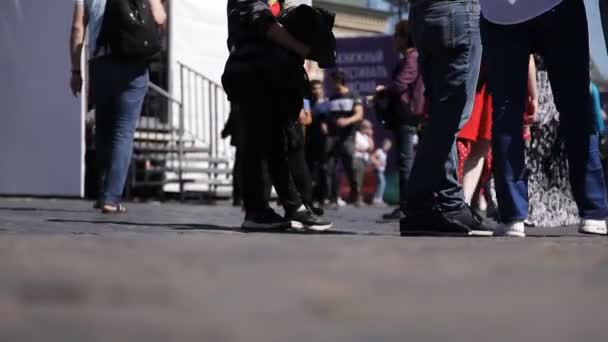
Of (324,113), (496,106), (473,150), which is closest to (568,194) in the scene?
(473,150)

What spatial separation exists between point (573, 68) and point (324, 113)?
30.0 ft

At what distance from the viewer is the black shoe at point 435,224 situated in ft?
17.7

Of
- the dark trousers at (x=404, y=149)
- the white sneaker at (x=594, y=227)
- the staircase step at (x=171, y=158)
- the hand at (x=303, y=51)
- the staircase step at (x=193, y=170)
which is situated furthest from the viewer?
the staircase step at (x=171, y=158)

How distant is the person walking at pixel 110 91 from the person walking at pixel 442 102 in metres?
3.02

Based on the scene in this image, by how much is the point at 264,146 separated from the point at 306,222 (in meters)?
0.41

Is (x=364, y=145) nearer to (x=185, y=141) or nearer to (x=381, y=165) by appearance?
(x=381, y=165)

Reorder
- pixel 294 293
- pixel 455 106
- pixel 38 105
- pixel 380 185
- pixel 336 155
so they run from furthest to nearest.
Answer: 1. pixel 380 185
2. pixel 336 155
3. pixel 38 105
4. pixel 455 106
5. pixel 294 293

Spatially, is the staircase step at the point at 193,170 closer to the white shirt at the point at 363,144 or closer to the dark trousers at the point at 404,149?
the white shirt at the point at 363,144

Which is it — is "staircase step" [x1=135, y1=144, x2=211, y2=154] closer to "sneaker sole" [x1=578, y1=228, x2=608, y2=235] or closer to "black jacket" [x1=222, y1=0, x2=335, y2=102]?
"black jacket" [x1=222, y1=0, x2=335, y2=102]

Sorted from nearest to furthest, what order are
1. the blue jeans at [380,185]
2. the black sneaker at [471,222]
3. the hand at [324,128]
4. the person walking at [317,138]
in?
the black sneaker at [471,222] → the person walking at [317,138] → the hand at [324,128] → the blue jeans at [380,185]

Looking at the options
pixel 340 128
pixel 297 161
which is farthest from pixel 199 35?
pixel 297 161

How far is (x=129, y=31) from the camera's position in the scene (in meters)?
8.15

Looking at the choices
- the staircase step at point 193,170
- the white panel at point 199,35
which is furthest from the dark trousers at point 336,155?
the white panel at point 199,35

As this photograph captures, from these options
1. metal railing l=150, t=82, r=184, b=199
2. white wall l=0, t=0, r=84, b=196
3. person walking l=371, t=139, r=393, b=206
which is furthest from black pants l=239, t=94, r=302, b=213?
person walking l=371, t=139, r=393, b=206
